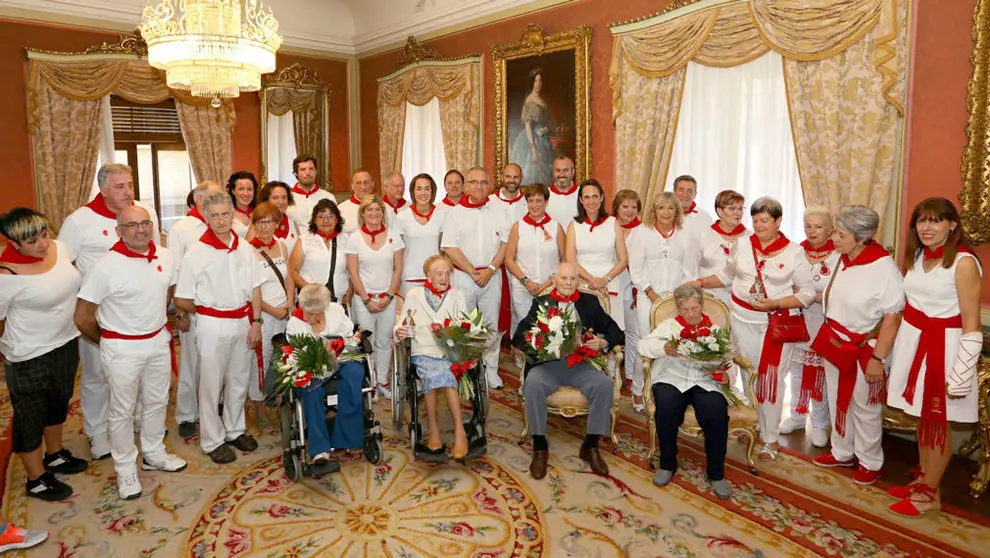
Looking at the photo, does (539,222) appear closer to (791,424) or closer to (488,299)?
(488,299)

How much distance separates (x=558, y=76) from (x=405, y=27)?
317 cm

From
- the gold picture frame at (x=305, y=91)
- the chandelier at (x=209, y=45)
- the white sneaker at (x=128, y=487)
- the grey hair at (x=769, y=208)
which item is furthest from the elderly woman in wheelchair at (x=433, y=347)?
the gold picture frame at (x=305, y=91)

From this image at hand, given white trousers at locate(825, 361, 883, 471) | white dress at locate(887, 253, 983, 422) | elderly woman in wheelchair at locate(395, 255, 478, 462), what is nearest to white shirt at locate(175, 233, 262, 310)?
elderly woman in wheelchair at locate(395, 255, 478, 462)

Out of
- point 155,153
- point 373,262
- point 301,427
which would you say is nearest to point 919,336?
point 301,427

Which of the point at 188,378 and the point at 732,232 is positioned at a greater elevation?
the point at 732,232

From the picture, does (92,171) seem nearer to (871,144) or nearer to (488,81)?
(488,81)

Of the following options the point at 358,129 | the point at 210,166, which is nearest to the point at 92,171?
the point at 210,166

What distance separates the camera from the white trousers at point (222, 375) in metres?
4.30

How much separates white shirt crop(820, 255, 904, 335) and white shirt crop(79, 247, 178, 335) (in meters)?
4.28

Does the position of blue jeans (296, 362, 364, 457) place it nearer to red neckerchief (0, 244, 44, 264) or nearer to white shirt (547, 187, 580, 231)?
red neckerchief (0, 244, 44, 264)

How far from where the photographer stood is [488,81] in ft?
27.6

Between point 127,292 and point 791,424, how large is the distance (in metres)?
4.79

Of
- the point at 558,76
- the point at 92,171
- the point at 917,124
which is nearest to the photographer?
the point at 917,124

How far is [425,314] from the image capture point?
4684 mm
